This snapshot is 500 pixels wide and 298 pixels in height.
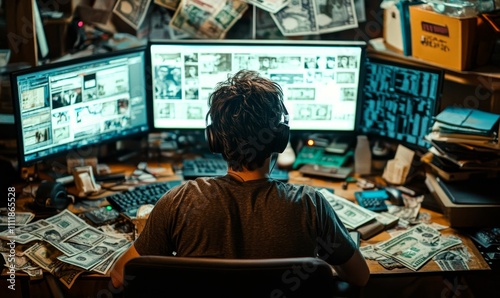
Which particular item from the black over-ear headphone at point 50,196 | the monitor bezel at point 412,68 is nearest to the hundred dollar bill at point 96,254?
the black over-ear headphone at point 50,196

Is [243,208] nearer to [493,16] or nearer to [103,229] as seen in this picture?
[103,229]

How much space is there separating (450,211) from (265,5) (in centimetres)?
110

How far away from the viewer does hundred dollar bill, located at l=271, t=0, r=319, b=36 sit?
2740 millimetres

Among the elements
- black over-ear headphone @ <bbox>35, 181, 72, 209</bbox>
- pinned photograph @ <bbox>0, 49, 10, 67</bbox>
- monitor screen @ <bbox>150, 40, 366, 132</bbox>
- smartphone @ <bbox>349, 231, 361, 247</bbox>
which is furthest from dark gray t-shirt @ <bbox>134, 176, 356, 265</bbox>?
pinned photograph @ <bbox>0, 49, 10, 67</bbox>

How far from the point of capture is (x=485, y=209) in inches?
89.4

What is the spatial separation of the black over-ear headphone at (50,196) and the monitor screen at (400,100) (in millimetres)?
1197

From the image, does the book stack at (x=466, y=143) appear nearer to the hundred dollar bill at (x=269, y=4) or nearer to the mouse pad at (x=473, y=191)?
the mouse pad at (x=473, y=191)

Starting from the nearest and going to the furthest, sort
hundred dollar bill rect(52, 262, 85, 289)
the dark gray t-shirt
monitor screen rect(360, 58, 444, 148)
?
the dark gray t-shirt < hundred dollar bill rect(52, 262, 85, 289) < monitor screen rect(360, 58, 444, 148)

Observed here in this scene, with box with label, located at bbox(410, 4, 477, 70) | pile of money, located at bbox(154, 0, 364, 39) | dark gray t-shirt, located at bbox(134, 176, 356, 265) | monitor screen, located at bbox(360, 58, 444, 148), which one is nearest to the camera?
dark gray t-shirt, located at bbox(134, 176, 356, 265)

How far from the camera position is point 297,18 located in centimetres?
275

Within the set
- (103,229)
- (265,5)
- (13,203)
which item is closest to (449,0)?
(265,5)

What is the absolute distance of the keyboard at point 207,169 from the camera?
263 cm

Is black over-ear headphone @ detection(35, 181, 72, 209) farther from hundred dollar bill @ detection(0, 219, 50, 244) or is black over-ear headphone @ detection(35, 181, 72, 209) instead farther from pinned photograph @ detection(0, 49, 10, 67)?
pinned photograph @ detection(0, 49, 10, 67)

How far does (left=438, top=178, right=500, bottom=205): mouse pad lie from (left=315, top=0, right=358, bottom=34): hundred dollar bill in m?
0.75
